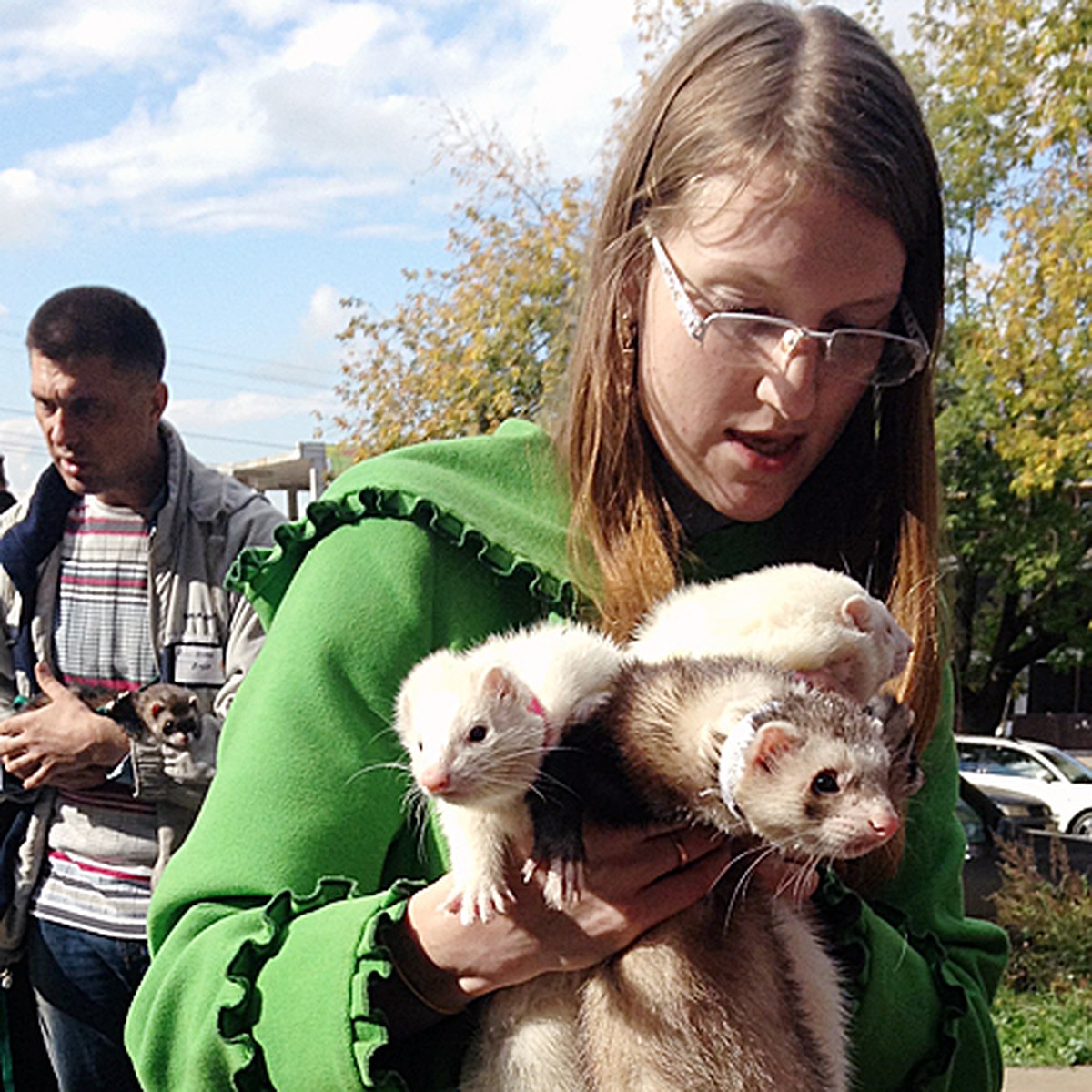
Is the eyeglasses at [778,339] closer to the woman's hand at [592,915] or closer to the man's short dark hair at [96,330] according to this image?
the woman's hand at [592,915]

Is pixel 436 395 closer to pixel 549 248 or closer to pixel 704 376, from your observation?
pixel 549 248

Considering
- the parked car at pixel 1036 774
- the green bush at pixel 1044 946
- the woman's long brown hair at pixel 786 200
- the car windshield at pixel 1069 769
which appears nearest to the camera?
the woman's long brown hair at pixel 786 200

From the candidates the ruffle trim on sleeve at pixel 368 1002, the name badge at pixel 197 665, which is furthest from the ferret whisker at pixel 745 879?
the name badge at pixel 197 665

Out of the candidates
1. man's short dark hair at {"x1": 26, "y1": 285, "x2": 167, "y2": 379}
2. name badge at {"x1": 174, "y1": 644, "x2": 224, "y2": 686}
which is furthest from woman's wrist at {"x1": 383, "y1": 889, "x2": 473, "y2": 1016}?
man's short dark hair at {"x1": 26, "y1": 285, "x2": 167, "y2": 379}

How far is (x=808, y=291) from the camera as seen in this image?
2.03m

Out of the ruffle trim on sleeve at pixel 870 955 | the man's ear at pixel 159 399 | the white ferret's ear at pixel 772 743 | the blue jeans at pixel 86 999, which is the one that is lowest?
the blue jeans at pixel 86 999

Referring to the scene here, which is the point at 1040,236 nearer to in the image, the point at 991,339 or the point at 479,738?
the point at 991,339

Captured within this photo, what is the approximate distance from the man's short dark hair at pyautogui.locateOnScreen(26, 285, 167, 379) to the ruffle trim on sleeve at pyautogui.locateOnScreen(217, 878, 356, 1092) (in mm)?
3269

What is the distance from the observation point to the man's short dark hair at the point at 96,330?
4.71 m

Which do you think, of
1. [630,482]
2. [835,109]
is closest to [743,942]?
[630,482]

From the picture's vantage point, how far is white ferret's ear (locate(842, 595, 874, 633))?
187 cm

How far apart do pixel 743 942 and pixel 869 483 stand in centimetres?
89

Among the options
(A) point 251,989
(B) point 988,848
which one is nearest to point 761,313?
(A) point 251,989

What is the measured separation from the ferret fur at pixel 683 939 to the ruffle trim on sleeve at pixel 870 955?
0.18 m
